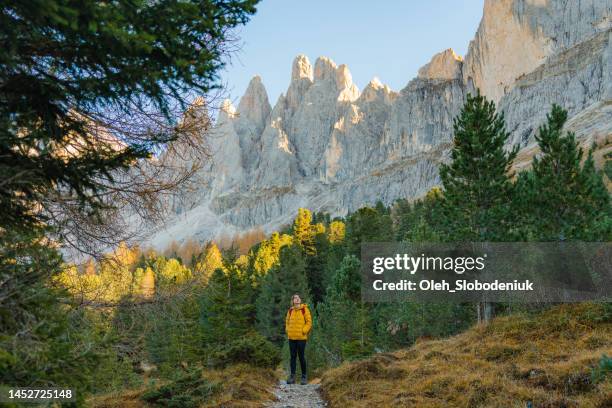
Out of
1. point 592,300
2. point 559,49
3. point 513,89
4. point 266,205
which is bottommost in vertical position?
point 592,300

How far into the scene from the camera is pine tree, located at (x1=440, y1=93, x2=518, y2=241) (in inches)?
750

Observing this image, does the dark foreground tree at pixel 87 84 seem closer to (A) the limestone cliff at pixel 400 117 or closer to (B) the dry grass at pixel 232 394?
(B) the dry grass at pixel 232 394

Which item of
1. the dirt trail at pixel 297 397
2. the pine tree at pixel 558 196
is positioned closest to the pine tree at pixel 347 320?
the pine tree at pixel 558 196

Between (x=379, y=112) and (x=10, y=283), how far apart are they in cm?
18018

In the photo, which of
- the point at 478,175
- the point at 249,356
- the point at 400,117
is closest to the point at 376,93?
the point at 400,117

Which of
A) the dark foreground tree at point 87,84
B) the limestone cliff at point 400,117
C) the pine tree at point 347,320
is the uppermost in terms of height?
the limestone cliff at point 400,117

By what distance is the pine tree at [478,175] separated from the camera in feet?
62.5

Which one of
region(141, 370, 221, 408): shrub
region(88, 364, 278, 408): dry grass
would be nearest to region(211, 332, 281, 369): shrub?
region(88, 364, 278, 408): dry grass

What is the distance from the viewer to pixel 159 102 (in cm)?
473

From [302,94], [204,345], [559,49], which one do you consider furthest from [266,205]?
[204,345]

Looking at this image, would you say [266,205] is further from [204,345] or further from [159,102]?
[159,102]

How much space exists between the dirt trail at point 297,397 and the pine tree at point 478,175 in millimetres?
10938

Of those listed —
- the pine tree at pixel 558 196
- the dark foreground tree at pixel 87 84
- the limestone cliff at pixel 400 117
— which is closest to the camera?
the dark foreground tree at pixel 87 84

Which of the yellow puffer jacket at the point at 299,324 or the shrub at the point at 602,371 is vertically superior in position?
the yellow puffer jacket at the point at 299,324
